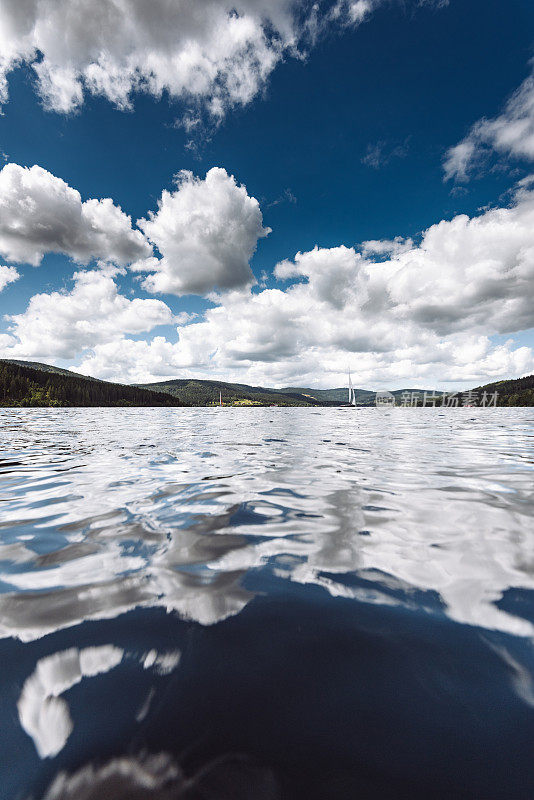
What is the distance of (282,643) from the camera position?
3021 millimetres

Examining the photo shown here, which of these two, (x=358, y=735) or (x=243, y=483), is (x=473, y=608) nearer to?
(x=358, y=735)

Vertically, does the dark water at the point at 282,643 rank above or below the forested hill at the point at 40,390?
below

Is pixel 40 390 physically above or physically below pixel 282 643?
above

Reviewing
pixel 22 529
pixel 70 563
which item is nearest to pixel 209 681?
pixel 70 563

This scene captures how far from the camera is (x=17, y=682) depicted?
8.42ft

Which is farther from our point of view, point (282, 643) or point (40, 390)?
point (40, 390)

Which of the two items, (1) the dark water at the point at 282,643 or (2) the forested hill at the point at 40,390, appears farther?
(2) the forested hill at the point at 40,390

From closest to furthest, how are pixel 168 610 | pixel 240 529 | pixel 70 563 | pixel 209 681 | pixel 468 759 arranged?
pixel 468 759 < pixel 209 681 < pixel 168 610 < pixel 70 563 < pixel 240 529

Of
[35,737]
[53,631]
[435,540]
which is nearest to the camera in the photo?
[35,737]

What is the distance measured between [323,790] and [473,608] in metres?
2.48

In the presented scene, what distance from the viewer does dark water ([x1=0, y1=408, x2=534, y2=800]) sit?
1.99 m

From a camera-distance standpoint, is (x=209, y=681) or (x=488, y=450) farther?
(x=488, y=450)

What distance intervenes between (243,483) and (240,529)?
139 inches

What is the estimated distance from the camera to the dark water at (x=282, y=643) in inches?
78.2
